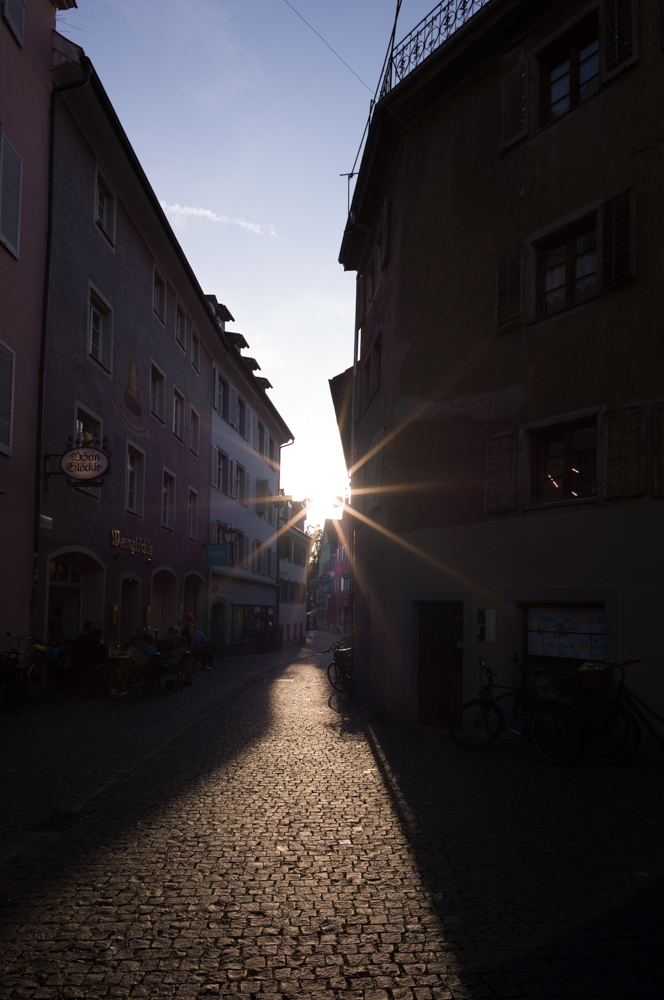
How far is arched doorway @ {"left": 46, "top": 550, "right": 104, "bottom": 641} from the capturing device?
57.4ft

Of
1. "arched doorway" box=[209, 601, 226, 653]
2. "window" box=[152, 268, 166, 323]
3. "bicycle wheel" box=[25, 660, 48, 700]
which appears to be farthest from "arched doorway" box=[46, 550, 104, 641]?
"arched doorway" box=[209, 601, 226, 653]

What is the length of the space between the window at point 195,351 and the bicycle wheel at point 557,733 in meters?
22.2

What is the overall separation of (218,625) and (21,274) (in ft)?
69.0

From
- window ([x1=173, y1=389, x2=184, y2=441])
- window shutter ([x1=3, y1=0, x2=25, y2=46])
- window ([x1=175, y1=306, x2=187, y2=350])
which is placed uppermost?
window shutter ([x1=3, y1=0, x2=25, y2=46])

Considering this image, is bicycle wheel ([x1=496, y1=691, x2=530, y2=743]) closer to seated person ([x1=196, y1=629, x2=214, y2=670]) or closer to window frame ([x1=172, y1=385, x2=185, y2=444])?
seated person ([x1=196, y1=629, x2=214, y2=670])

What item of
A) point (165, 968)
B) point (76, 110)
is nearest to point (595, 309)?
point (165, 968)

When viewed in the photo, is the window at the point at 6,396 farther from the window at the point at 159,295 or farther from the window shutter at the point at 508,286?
the window at the point at 159,295

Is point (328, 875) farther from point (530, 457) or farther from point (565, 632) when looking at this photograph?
point (530, 457)

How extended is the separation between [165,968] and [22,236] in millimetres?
14126

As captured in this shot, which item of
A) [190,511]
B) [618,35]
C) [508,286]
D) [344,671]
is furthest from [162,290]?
[618,35]

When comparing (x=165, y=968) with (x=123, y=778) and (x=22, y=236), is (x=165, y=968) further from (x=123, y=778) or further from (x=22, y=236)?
(x=22, y=236)

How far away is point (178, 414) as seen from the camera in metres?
27.2

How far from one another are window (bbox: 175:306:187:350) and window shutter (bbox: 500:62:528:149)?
15.6 m

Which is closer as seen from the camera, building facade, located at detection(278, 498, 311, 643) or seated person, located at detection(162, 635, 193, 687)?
seated person, located at detection(162, 635, 193, 687)
